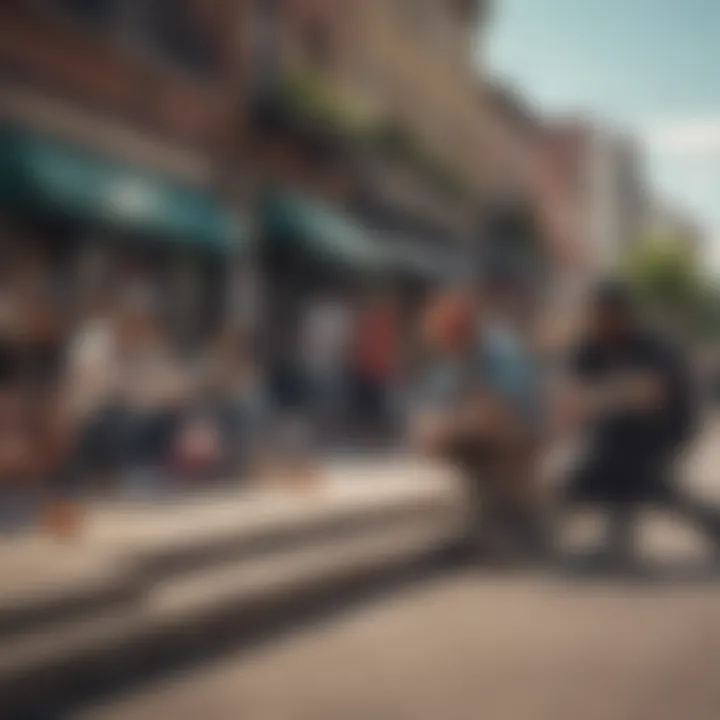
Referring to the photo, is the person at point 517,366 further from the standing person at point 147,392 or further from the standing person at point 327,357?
the standing person at point 147,392

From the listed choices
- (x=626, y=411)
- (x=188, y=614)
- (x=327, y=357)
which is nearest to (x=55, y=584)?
(x=188, y=614)

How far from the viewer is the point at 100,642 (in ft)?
8.14

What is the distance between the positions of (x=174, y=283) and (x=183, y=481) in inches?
26.7

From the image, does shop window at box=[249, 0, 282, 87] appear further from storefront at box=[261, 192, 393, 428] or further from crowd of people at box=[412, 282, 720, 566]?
crowd of people at box=[412, 282, 720, 566]

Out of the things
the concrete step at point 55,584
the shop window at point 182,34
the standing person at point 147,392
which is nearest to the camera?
the concrete step at point 55,584

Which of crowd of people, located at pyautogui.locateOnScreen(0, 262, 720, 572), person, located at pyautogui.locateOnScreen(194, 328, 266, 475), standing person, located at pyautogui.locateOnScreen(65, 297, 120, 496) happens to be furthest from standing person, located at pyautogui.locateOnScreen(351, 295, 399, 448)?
standing person, located at pyautogui.locateOnScreen(65, 297, 120, 496)

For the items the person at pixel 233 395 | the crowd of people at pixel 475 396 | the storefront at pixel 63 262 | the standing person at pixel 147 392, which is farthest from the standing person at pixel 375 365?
the standing person at pixel 147 392

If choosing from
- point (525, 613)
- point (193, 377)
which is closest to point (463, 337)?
point (525, 613)

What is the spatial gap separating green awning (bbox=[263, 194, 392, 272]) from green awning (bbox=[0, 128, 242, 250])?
259 millimetres

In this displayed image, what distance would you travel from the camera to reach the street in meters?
2.30

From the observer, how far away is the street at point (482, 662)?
230 centimetres

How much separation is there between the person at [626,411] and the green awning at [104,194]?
0.75 m

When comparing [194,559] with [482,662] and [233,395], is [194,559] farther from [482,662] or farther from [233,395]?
[482,662]

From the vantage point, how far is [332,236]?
2670mm
